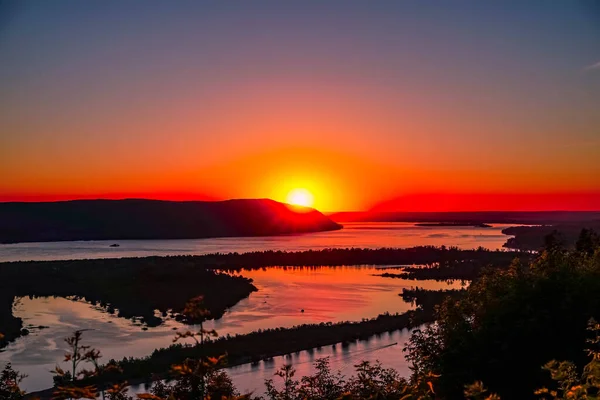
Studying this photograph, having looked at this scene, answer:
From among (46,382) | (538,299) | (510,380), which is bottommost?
(46,382)

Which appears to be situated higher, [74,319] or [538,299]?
[538,299]

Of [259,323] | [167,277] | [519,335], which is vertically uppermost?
[519,335]

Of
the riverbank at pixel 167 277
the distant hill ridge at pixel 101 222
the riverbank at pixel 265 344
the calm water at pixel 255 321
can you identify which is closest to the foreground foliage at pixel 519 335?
the riverbank at pixel 265 344

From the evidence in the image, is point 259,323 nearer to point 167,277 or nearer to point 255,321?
point 255,321

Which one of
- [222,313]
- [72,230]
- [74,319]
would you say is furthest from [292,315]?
[72,230]

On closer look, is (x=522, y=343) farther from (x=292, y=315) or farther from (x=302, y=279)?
(x=302, y=279)

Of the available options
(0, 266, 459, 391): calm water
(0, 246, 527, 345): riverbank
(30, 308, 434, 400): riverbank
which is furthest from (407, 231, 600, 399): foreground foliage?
(0, 246, 527, 345): riverbank

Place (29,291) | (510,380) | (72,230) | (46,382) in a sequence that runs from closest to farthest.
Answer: (510,380)
(46,382)
(29,291)
(72,230)

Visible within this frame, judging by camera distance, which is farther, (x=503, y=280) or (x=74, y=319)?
(x=74, y=319)

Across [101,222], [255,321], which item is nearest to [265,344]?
[255,321]
